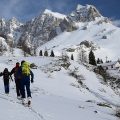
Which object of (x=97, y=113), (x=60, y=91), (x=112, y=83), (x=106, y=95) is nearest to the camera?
(x=97, y=113)

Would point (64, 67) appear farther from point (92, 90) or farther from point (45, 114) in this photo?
point (45, 114)

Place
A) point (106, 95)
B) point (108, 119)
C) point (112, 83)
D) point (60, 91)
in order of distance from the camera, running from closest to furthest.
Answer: point (108, 119), point (60, 91), point (106, 95), point (112, 83)

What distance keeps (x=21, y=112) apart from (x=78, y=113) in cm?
390

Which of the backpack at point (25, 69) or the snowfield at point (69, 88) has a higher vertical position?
the backpack at point (25, 69)

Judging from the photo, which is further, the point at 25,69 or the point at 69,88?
the point at 69,88

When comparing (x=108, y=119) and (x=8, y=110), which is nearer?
(x=8, y=110)

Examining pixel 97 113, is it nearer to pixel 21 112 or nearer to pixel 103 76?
pixel 21 112

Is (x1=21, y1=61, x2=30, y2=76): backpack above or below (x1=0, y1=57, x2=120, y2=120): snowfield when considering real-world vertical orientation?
above

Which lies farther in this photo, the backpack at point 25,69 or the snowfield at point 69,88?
the snowfield at point 69,88

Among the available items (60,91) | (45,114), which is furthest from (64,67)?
(45,114)

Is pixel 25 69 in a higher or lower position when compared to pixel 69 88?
higher

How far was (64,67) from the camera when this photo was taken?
2205 inches

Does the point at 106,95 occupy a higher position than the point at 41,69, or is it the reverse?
the point at 41,69

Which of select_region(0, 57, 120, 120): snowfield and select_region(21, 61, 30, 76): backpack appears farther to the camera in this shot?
select_region(0, 57, 120, 120): snowfield
